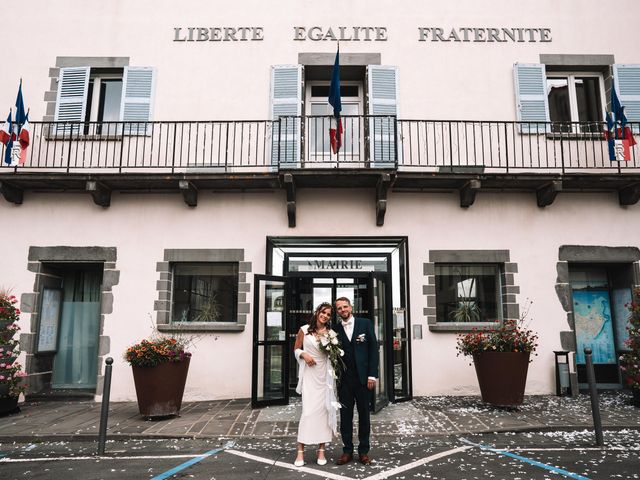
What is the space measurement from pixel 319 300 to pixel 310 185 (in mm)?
2236

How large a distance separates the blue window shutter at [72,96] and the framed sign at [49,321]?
327cm

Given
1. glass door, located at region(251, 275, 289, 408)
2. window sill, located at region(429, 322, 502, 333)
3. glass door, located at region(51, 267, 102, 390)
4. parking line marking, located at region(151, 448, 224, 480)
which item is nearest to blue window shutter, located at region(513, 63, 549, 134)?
window sill, located at region(429, 322, 502, 333)

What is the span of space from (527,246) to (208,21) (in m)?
8.02

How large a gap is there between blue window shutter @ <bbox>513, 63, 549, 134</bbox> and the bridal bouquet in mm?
6791

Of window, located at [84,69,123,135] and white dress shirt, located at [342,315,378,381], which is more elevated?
window, located at [84,69,123,135]

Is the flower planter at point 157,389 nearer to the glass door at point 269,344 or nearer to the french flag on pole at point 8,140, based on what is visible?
the glass door at point 269,344

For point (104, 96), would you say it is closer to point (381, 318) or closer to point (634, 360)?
point (381, 318)

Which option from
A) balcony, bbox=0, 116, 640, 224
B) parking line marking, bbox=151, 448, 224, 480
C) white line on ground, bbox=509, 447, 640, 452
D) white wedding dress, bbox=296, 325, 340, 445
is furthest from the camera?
balcony, bbox=0, 116, 640, 224

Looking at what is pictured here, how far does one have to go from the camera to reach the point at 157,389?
687 cm

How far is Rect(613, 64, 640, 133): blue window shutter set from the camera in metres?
9.43

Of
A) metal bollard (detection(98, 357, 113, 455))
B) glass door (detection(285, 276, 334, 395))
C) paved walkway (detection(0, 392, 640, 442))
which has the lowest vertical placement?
paved walkway (detection(0, 392, 640, 442))

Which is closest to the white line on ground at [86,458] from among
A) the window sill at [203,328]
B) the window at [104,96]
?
the window sill at [203,328]

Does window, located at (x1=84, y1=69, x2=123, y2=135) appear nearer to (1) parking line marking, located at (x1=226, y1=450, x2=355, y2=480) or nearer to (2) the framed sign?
(2) the framed sign

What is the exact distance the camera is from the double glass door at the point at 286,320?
7.80m
